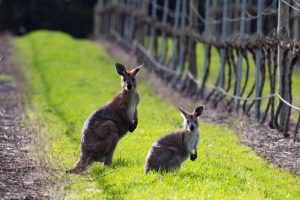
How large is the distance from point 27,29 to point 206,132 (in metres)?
43.3

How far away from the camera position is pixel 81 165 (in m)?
11.7

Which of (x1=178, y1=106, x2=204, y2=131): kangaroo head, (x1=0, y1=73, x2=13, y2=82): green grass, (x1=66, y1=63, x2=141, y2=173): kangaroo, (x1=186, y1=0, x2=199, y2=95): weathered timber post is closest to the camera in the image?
(x1=178, y1=106, x2=204, y2=131): kangaroo head

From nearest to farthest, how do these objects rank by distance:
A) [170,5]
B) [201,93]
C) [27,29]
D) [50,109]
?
[50,109]
[201,93]
[170,5]
[27,29]

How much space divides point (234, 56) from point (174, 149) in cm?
1056

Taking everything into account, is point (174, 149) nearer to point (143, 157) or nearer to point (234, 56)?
point (143, 157)

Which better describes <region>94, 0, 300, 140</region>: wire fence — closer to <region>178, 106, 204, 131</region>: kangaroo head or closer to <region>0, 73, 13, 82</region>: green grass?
<region>178, 106, 204, 131</region>: kangaroo head

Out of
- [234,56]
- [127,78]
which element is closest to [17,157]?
[127,78]

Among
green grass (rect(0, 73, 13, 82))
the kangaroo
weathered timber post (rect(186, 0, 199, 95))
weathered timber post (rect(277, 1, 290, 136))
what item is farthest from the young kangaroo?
green grass (rect(0, 73, 13, 82))

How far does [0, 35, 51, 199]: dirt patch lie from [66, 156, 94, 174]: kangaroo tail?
0.40 meters

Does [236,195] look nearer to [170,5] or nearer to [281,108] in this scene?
[281,108]

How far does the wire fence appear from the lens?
52.0 ft

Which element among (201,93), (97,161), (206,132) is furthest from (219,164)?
(201,93)

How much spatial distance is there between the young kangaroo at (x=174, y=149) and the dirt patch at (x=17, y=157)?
4.40ft

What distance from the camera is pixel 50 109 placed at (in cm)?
1966
